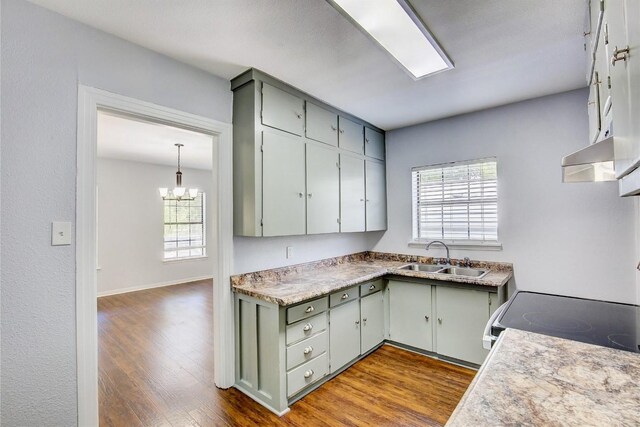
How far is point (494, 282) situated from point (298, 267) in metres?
1.78

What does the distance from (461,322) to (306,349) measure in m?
1.48

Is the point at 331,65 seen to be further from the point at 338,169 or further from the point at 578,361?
the point at 578,361

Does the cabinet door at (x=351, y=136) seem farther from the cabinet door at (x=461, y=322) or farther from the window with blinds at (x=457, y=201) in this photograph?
the cabinet door at (x=461, y=322)

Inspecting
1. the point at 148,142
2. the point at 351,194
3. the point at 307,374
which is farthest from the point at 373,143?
the point at 148,142

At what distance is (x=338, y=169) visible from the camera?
3.25 meters

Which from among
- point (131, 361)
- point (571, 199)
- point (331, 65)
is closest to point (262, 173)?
point (331, 65)

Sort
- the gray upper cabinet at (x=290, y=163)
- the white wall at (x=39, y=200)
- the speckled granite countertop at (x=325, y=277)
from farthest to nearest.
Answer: the gray upper cabinet at (x=290, y=163), the speckled granite countertop at (x=325, y=277), the white wall at (x=39, y=200)

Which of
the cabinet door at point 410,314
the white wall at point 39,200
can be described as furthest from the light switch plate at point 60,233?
the cabinet door at point 410,314

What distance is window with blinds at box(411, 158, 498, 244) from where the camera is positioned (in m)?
3.25

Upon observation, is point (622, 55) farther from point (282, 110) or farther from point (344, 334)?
point (344, 334)

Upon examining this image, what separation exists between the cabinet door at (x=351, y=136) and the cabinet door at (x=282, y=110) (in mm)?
631

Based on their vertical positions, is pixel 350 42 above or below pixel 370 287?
above

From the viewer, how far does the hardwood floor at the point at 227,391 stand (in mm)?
2111

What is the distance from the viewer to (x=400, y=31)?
5.94ft
